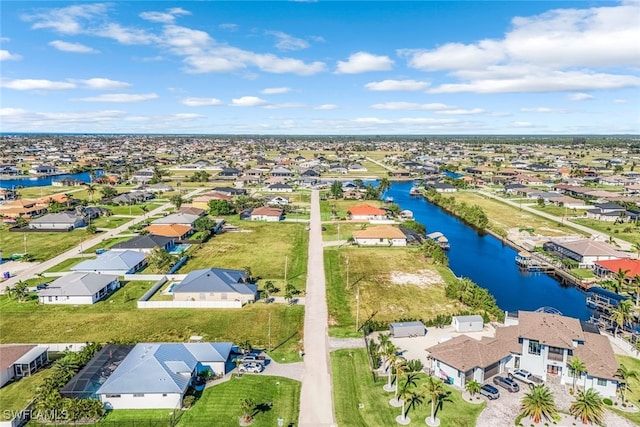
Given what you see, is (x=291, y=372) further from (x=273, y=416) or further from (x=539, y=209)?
(x=539, y=209)

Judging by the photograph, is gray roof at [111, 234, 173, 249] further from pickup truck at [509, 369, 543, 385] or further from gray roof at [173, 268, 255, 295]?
pickup truck at [509, 369, 543, 385]

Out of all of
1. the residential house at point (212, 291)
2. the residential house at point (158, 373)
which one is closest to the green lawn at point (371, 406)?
the residential house at point (158, 373)

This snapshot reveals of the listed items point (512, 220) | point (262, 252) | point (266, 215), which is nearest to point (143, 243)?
point (262, 252)

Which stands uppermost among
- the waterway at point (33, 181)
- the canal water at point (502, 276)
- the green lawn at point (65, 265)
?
the waterway at point (33, 181)

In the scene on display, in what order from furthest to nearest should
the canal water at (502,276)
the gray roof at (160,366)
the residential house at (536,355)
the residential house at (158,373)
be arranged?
the canal water at (502,276)
the residential house at (536,355)
the gray roof at (160,366)
the residential house at (158,373)

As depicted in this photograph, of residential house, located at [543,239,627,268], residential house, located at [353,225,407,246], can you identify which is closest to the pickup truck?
residential house, located at [543,239,627,268]

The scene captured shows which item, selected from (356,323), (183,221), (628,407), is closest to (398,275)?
(356,323)

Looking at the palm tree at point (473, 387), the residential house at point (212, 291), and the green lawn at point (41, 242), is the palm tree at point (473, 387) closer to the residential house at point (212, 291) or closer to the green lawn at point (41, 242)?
the residential house at point (212, 291)
